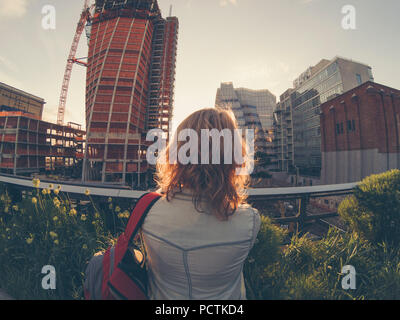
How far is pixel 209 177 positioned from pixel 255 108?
167 feet

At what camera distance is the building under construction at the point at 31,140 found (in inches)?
1174

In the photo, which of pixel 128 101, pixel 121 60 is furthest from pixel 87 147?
pixel 121 60

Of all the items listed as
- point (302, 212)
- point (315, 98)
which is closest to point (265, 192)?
point (302, 212)

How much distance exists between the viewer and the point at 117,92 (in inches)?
1294

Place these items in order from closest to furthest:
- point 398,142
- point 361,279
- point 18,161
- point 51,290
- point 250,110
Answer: point 51,290 < point 361,279 < point 398,142 < point 18,161 < point 250,110

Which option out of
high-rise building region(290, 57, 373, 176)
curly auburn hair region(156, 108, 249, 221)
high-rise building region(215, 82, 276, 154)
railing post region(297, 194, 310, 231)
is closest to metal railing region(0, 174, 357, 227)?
railing post region(297, 194, 310, 231)

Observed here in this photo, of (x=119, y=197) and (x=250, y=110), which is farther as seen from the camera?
(x=250, y=110)

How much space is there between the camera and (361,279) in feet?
5.51

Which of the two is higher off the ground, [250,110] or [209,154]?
[250,110]

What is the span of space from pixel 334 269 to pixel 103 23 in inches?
2161

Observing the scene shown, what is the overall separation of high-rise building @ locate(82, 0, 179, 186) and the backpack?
34.3 metres
